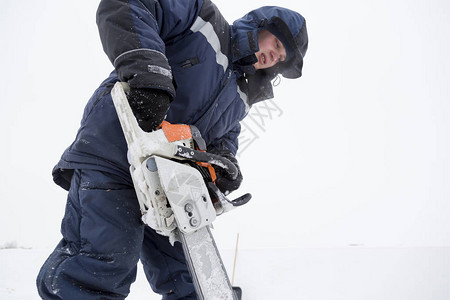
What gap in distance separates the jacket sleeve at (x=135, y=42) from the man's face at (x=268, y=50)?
62 cm

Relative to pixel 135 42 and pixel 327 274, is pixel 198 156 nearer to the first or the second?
pixel 135 42

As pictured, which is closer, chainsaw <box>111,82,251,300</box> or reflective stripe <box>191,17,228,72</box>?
chainsaw <box>111,82,251,300</box>

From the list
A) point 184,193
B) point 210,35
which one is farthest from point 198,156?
point 210,35

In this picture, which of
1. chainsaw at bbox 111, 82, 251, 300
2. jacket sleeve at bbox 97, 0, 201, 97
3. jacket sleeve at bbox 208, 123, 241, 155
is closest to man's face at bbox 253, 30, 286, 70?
jacket sleeve at bbox 208, 123, 241, 155

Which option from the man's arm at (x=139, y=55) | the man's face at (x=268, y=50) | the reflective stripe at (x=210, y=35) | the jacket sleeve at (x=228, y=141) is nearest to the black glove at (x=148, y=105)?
the man's arm at (x=139, y=55)

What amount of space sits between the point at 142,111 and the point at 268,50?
0.87 meters

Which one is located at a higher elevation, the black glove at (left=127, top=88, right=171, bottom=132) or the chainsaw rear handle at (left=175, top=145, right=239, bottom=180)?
the black glove at (left=127, top=88, right=171, bottom=132)

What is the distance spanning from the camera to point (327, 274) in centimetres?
225

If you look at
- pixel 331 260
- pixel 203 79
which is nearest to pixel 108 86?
pixel 203 79

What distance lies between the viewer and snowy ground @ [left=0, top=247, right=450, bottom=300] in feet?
6.43

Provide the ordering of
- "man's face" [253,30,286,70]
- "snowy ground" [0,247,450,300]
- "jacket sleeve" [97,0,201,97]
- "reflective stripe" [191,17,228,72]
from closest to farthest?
1. "jacket sleeve" [97,0,201,97]
2. "reflective stripe" [191,17,228,72]
3. "man's face" [253,30,286,70]
4. "snowy ground" [0,247,450,300]

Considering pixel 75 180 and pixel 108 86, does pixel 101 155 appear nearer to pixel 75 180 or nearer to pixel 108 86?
pixel 75 180

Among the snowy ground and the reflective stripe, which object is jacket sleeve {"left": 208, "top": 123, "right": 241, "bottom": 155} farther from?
the snowy ground

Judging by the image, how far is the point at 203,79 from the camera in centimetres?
126
